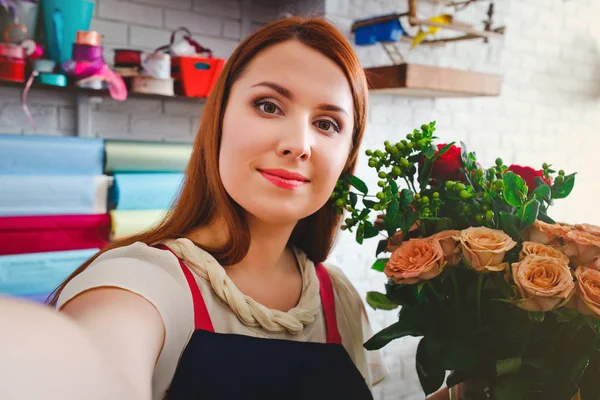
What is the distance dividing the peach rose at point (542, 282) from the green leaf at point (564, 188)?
165 mm

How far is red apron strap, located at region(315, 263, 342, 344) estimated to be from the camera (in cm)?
93

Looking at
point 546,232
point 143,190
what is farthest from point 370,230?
point 143,190

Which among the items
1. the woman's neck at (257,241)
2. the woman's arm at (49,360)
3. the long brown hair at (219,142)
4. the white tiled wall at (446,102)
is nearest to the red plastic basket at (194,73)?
the white tiled wall at (446,102)

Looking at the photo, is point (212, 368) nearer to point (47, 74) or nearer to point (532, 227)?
point (532, 227)

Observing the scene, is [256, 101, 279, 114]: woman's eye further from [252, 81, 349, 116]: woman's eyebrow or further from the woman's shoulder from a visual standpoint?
the woman's shoulder

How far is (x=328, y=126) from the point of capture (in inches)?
34.9

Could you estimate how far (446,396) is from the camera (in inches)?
38.7

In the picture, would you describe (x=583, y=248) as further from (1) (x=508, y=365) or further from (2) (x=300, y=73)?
(2) (x=300, y=73)

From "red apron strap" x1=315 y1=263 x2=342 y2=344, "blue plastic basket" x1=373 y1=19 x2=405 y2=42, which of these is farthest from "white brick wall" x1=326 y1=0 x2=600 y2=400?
"red apron strap" x1=315 y1=263 x2=342 y2=344

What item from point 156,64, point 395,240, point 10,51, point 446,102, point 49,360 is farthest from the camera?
point 446,102

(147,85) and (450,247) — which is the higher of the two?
(147,85)

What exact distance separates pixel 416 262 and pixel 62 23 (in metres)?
1.79

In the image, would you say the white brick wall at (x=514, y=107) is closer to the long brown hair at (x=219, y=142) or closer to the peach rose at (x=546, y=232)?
the long brown hair at (x=219, y=142)

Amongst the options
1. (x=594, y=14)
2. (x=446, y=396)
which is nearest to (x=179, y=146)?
(x=446, y=396)
